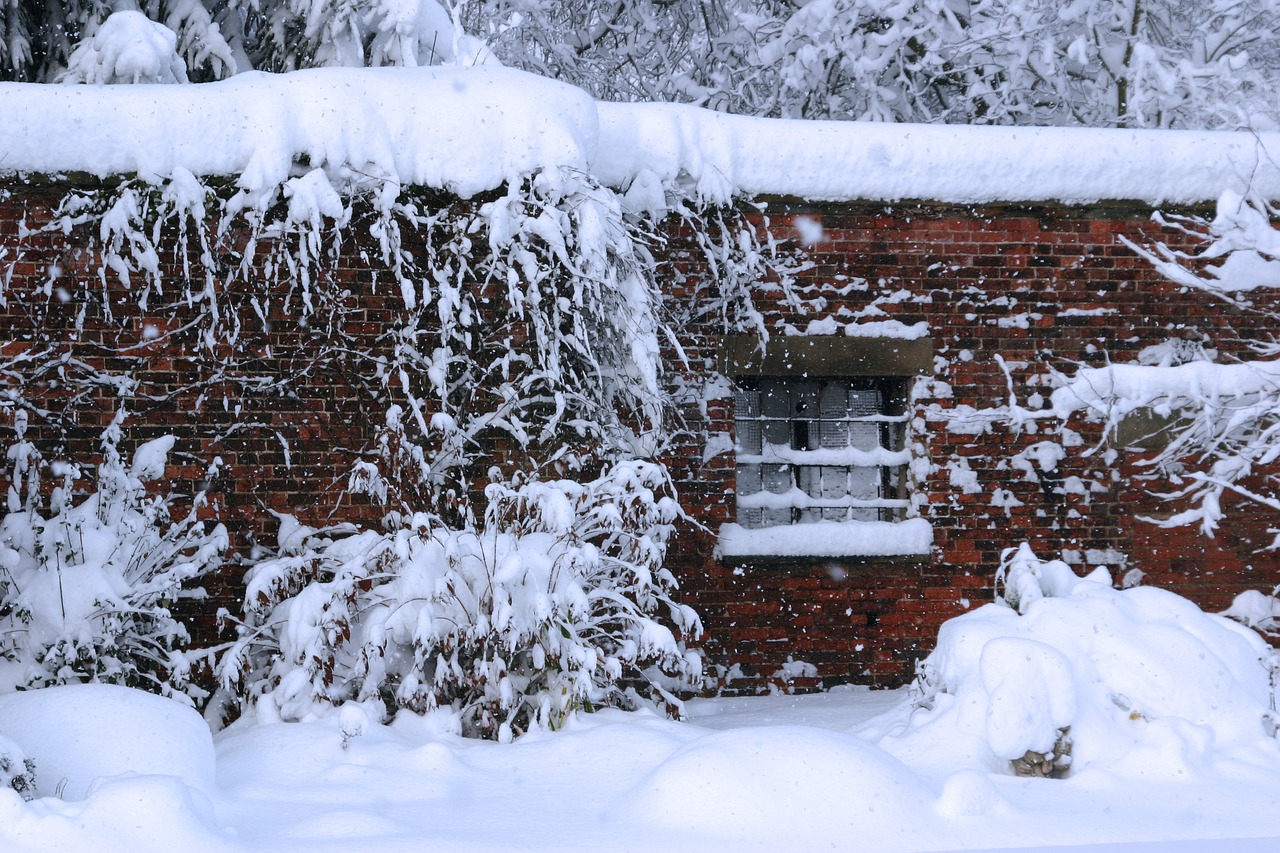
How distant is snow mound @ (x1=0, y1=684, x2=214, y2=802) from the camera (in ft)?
13.3

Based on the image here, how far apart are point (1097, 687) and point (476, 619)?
2.60 meters

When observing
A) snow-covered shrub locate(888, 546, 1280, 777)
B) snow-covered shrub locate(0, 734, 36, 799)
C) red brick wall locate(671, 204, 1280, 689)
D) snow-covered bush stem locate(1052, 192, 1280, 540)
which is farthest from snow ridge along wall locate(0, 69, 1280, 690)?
snow-covered shrub locate(0, 734, 36, 799)

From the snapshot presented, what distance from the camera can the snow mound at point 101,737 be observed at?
4062 mm

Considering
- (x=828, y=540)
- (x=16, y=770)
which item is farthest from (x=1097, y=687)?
(x=16, y=770)

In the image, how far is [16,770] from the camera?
385 centimetres

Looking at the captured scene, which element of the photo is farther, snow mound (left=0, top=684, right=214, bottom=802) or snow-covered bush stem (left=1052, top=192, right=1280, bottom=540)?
snow-covered bush stem (left=1052, top=192, right=1280, bottom=540)

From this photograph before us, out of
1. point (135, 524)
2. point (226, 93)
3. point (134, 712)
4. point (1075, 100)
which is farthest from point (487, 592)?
point (1075, 100)

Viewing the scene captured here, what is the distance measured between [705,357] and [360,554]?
2465 mm

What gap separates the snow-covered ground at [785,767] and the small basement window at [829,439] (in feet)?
5.14

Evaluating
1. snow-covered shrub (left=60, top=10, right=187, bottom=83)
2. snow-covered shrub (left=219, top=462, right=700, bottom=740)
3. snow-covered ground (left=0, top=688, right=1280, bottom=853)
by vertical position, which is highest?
snow-covered shrub (left=60, top=10, right=187, bottom=83)

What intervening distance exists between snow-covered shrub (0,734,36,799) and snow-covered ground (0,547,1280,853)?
11 cm

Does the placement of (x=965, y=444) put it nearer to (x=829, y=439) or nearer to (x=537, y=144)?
(x=829, y=439)

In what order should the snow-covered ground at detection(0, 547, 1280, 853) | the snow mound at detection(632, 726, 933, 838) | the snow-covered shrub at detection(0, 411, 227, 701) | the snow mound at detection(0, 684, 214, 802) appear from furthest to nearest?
the snow-covered shrub at detection(0, 411, 227, 701)
the snow mound at detection(0, 684, 214, 802)
the snow mound at detection(632, 726, 933, 838)
the snow-covered ground at detection(0, 547, 1280, 853)

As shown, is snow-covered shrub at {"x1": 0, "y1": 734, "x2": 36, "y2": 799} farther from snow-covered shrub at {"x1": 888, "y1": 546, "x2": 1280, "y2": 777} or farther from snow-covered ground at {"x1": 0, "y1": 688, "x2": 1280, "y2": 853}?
snow-covered shrub at {"x1": 888, "y1": 546, "x2": 1280, "y2": 777}
